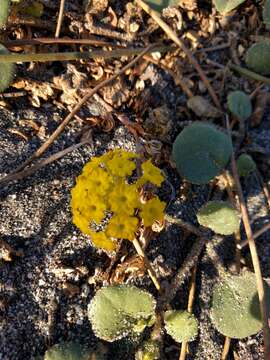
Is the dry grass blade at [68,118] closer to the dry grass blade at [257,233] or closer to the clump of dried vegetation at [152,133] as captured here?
the clump of dried vegetation at [152,133]

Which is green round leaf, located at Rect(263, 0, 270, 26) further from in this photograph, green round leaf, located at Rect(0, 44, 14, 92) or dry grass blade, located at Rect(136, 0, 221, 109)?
green round leaf, located at Rect(0, 44, 14, 92)

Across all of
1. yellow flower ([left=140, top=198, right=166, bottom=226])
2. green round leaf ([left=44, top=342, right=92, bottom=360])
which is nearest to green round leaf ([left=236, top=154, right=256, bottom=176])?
yellow flower ([left=140, top=198, right=166, bottom=226])

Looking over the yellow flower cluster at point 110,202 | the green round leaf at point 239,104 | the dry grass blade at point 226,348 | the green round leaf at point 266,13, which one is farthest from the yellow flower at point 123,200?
the green round leaf at point 266,13

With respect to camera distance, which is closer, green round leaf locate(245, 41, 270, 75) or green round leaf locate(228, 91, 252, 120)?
green round leaf locate(228, 91, 252, 120)

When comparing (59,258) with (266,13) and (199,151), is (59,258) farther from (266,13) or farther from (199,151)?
(266,13)

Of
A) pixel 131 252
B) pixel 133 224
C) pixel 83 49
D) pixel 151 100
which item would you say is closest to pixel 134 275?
pixel 131 252

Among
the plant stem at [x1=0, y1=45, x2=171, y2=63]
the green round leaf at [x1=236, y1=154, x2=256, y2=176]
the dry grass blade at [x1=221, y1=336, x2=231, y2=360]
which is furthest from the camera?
the green round leaf at [x1=236, y1=154, x2=256, y2=176]
